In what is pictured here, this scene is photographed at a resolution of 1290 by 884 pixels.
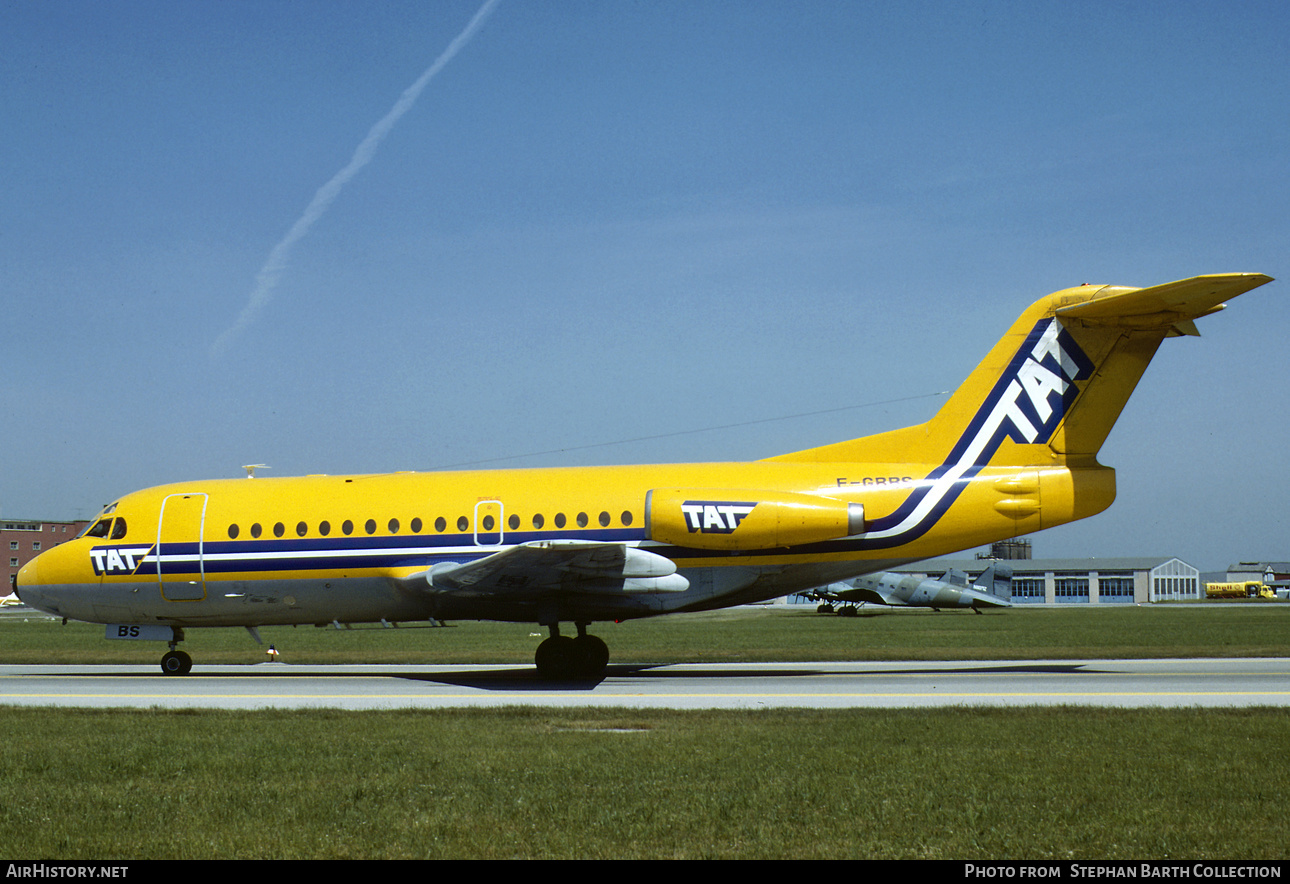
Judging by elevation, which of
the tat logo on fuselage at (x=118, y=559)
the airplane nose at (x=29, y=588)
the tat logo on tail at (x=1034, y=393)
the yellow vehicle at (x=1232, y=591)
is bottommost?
the yellow vehicle at (x=1232, y=591)

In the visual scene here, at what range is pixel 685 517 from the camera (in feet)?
64.4

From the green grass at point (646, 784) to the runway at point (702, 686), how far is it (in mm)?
1689

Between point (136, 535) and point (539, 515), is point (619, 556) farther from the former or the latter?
point (136, 535)

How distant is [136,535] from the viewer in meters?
22.7

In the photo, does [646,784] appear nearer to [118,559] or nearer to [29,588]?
[118,559]

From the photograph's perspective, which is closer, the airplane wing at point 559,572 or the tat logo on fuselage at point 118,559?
the airplane wing at point 559,572

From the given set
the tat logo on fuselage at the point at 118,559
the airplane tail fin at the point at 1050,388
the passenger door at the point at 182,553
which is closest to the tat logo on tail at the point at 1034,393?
the airplane tail fin at the point at 1050,388

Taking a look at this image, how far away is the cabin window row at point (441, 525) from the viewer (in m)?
20.5

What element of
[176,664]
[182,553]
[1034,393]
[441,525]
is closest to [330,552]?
[441,525]

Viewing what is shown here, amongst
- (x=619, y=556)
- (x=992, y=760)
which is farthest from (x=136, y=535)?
(x=992, y=760)

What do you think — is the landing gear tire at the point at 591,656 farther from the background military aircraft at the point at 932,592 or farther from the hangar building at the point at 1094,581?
the hangar building at the point at 1094,581

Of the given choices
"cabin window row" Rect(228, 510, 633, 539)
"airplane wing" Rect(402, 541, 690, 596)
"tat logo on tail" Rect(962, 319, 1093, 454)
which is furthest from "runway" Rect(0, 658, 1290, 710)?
"tat logo on tail" Rect(962, 319, 1093, 454)

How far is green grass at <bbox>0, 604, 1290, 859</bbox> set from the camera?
7457mm

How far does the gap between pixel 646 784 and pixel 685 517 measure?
33.9 ft
